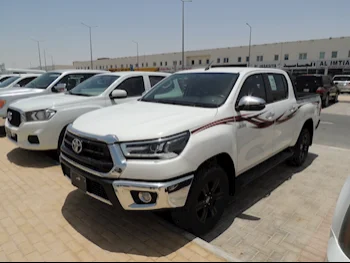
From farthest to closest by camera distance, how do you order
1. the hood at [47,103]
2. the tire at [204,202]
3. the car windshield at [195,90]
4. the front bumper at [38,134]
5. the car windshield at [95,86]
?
1. the car windshield at [95,86]
2. the hood at [47,103]
3. the front bumper at [38,134]
4. the car windshield at [195,90]
5. the tire at [204,202]

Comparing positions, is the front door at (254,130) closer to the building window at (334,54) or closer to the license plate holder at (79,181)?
the license plate holder at (79,181)

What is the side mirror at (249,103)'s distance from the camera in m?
3.40

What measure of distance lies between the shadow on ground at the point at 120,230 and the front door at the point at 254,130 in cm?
132

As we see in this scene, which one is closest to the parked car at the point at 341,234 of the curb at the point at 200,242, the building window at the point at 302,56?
the curb at the point at 200,242

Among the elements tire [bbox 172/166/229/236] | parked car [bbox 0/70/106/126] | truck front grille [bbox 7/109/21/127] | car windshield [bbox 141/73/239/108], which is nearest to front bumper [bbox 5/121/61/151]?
truck front grille [bbox 7/109/21/127]

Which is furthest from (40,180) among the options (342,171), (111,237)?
(342,171)

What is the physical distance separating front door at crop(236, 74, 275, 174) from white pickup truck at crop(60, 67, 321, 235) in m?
0.01

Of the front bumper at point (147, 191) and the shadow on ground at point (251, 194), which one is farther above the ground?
the front bumper at point (147, 191)

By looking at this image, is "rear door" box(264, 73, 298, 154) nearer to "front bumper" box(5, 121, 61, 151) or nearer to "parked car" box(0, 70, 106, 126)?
"front bumper" box(5, 121, 61, 151)

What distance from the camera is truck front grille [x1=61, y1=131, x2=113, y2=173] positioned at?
9.16 feet

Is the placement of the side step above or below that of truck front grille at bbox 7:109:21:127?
below

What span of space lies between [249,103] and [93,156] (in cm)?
196

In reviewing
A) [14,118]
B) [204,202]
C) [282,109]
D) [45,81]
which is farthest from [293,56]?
[204,202]

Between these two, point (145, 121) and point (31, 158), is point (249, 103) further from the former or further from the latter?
point (31, 158)
